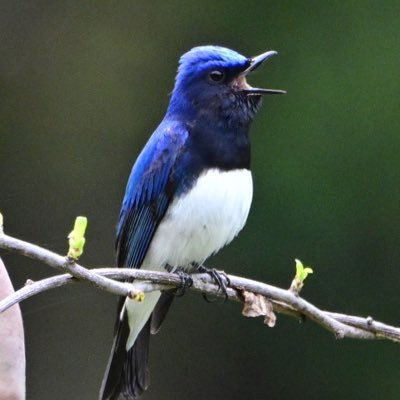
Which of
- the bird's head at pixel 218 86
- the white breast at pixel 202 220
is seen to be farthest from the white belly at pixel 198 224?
the bird's head at pixel 218 86

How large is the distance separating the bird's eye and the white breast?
0.45 meters

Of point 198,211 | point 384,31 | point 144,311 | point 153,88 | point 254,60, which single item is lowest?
point 144,311

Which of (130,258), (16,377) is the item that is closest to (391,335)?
(16,377)

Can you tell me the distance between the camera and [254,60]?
15.8 feet

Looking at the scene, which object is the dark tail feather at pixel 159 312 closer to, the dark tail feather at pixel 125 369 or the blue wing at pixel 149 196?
the dark tail feather at pixel 125 369

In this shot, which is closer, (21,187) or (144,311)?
(144,311)

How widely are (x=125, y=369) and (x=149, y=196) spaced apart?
0.67m

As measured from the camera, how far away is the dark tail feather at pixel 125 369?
14.4ft

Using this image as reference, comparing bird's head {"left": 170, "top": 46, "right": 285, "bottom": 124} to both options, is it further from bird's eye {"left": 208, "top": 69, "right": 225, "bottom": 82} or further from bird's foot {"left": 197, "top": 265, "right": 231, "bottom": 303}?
bird's foot {"left": 197, "top": 265, "right": 231, "bottom": 303}

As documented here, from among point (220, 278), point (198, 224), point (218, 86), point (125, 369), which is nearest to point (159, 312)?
point (125, 369)

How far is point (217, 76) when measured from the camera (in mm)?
4867

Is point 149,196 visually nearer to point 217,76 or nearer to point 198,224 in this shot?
point 198,224

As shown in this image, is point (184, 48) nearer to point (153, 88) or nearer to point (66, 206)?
point (153, 88)

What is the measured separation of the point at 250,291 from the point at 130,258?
1.10 meters
